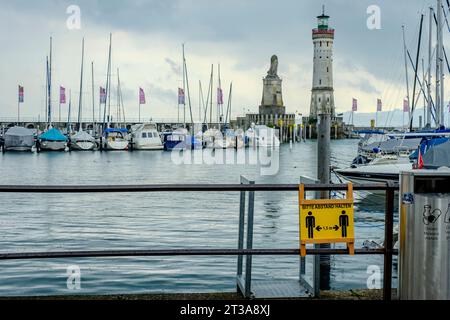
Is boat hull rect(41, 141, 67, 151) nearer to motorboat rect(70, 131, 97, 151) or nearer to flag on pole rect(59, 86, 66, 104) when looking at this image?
motorboat rect(70, 131, 97, 151)

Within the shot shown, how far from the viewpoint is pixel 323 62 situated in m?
173

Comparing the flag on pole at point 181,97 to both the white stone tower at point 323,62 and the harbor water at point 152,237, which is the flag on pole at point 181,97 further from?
the harbor water at point 152,237

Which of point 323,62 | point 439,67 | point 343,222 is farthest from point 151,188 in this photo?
point 323,62

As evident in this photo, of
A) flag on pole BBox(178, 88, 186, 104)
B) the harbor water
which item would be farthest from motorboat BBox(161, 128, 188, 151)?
the harbor water

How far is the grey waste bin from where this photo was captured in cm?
635

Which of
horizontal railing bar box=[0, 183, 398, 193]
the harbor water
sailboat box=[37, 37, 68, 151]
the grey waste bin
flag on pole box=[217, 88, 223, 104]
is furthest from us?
flag on pole box=[217, 88, 223, 104]

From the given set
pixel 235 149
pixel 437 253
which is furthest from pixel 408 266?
pixel 235 149

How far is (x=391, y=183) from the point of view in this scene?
689 cm

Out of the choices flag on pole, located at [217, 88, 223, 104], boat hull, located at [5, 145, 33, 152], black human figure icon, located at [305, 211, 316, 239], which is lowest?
boat hull, located at [5, 145, 33, 152]

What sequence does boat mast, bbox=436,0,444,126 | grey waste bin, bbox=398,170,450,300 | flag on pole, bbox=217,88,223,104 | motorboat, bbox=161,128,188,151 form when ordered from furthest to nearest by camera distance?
1. flag on pole, bbox=217,88,223,104
2. motorboat, bbox=161,128,188,151
3. boat mast, bbox=436,0,444,126
4. grey waste bin, bbox=398,170,450,300

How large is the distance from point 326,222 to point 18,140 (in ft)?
338

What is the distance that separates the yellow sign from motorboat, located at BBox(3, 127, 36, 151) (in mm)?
102177
